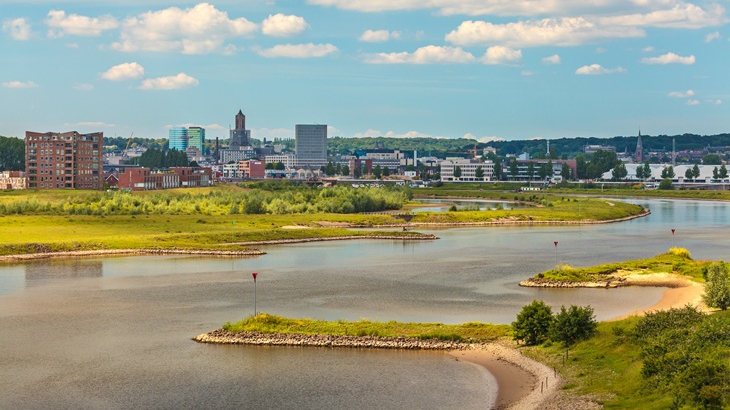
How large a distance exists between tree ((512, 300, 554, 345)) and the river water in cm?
375

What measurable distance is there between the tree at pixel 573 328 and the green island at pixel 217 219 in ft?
160

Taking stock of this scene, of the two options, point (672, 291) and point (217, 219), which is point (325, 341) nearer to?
point (672, 291)

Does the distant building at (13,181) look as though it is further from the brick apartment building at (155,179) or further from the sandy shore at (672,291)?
the sandy shore at (672,291)

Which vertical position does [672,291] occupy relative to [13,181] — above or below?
below

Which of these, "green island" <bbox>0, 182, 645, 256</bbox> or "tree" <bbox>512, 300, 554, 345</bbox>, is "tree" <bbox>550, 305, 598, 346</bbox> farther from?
"green island" <bbox>0, 182, 645, 256</bbox>

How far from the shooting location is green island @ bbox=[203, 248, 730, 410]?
27.4 metres

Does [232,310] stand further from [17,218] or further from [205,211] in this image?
[205,211]

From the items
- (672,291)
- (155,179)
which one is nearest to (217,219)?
(672,291)

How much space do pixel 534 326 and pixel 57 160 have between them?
145 meters

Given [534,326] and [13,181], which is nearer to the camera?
[534,326]

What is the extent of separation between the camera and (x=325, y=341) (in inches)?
1623

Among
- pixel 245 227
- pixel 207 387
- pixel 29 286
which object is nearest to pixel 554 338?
pixel 207 387

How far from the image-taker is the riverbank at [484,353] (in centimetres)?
3312

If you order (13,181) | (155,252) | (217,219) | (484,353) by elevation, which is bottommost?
(484,353)
